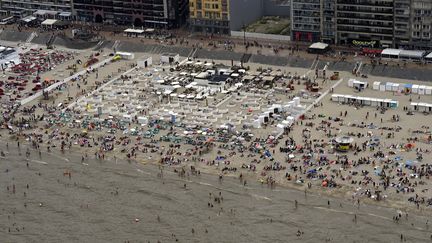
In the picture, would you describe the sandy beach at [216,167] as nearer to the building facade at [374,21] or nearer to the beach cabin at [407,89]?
the beach cabin at [407,89]

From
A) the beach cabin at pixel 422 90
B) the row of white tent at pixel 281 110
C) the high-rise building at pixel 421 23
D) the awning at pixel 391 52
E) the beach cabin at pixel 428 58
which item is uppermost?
the high-rise building at pixel 421 23

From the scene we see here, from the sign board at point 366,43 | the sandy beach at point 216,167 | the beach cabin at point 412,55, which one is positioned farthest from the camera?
the sign board at point 366,43

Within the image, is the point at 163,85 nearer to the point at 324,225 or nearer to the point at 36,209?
the point at 36,209

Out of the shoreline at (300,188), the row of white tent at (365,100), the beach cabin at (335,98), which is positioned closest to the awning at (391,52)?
the row of white tent at (365,100)

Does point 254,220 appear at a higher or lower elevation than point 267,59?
lower

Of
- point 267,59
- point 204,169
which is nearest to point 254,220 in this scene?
point 204,169

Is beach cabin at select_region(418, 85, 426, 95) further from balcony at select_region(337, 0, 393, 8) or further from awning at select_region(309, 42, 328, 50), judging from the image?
awning at select_region(309, 42, 328, 50)

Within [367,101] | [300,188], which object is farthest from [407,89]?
[300,188]
